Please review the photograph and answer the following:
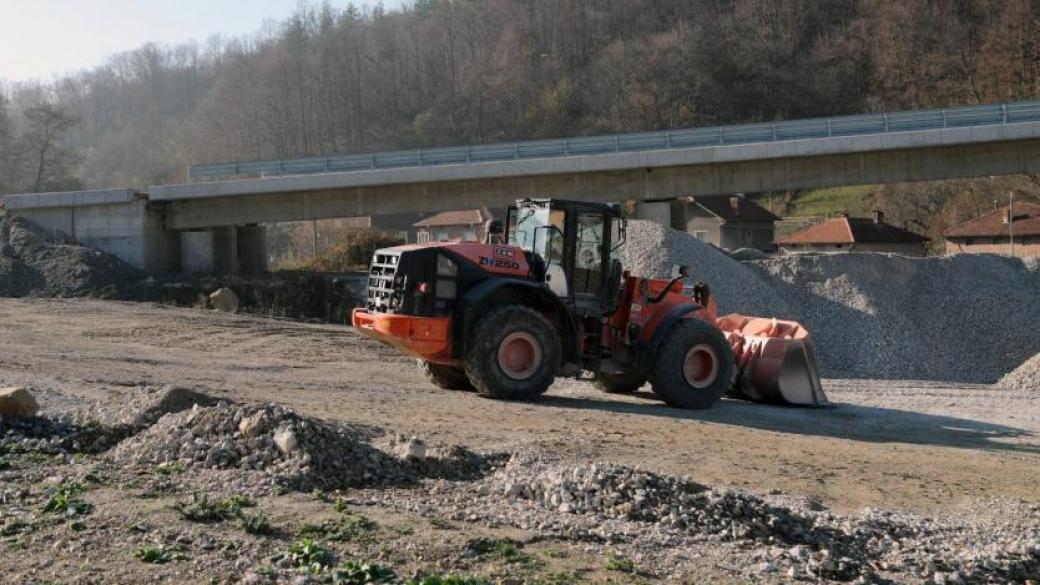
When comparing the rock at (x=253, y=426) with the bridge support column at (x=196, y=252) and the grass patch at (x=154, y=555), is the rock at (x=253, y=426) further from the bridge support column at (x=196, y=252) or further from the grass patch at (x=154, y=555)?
the bridge support column at (x=196, y=252)

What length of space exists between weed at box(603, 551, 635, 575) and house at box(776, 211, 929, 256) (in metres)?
47.6

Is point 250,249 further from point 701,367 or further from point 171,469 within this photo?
point 171,469

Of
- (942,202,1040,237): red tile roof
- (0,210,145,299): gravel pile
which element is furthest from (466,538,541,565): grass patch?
(942,202,1040,237): red tile roof

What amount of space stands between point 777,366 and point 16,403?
32.7ft

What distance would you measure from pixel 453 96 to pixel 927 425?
7867 centimetres

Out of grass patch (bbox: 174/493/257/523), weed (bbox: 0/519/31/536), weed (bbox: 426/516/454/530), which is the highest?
grass patch (bbox: 174/493/257/523)

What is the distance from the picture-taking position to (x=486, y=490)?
851 cm

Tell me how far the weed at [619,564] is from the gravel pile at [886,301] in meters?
17.9

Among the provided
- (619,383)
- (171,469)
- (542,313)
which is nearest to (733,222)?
(619,383)

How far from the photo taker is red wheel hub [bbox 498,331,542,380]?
1384 cm

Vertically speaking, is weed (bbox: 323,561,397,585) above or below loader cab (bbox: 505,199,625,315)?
below

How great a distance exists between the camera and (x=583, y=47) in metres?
90.8

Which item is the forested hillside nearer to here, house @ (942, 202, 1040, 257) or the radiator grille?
house @ (942, 202, 1040, 257)

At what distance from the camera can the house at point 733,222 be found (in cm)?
6200
